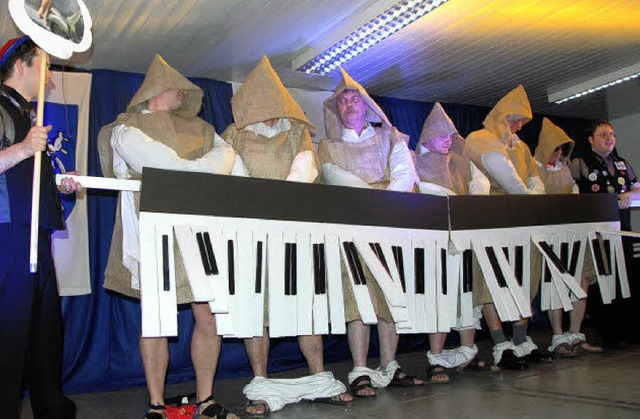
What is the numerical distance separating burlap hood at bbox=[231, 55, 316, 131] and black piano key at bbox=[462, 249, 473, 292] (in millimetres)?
1131

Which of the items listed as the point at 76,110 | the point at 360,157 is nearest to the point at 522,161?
the point at 360,157

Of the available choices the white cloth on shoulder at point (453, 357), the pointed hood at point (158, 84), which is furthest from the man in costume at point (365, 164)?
the pointed hood at point (158, 84)

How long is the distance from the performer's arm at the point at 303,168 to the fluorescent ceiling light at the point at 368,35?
1.18m

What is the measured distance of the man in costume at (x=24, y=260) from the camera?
196cm

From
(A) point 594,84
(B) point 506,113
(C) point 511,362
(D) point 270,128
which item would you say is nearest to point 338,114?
→ (D) point 270,128

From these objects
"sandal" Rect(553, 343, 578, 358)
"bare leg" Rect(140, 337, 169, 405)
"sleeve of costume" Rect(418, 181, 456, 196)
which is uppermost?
"sleeve of costume" Rect(418, 181, 456, 196)

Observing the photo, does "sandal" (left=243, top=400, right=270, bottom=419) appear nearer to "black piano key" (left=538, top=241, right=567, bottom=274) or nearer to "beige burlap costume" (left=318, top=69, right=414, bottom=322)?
"beige burlap costume" (left=318, top=69, right=414, bottom=322)

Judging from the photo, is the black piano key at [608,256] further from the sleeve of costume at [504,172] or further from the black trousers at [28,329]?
the black trousers at [28,329]

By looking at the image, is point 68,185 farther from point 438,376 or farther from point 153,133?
point 438,376

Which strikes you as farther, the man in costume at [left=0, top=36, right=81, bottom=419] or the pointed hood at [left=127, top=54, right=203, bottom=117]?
the pointed hood at [left=127, top=54, right=203, bottom=117]

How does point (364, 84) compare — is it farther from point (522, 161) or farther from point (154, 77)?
point (154, 77)

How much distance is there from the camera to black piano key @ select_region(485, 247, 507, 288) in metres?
3.30

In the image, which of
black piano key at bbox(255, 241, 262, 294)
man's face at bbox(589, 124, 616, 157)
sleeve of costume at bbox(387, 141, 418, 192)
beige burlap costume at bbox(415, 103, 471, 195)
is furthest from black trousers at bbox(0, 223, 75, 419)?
man's face at bbox(589, 124, 616, 157)

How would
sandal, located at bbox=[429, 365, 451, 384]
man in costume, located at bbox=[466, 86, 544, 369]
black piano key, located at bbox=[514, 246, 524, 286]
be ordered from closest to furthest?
sandal, located at bbox=[429, 365, 451, 384]
black piano key, located at bbox=[514, 246, 524, 286]
man in costume, located at bbox=[466, 86, 544, 369]
